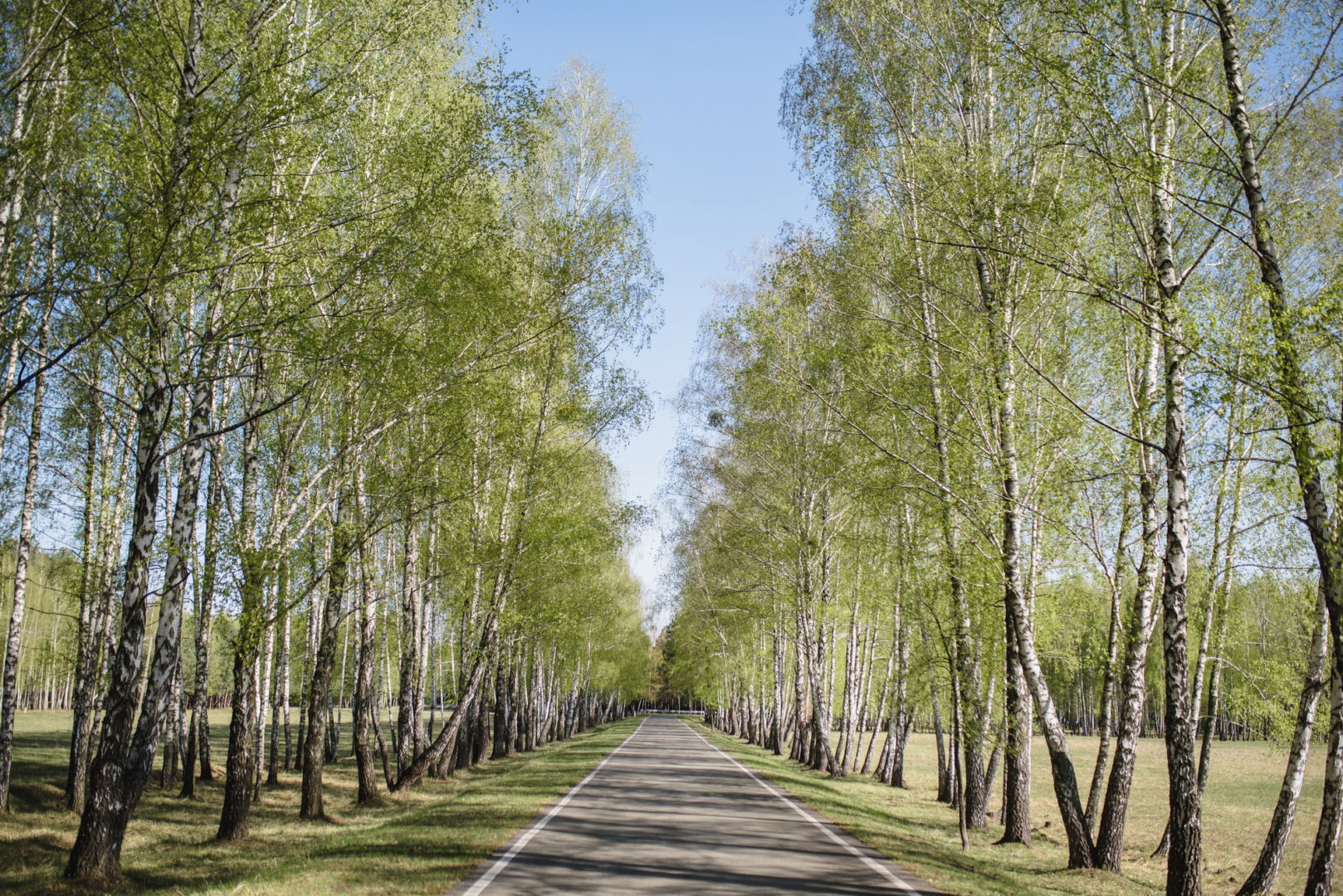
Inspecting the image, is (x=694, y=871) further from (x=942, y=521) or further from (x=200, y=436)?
(x=200, y=436)

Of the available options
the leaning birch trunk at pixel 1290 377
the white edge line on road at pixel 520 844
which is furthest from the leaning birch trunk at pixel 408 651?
the leaning birch trunk at pixel 1290 377

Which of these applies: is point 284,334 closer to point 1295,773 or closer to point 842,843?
point 842,843

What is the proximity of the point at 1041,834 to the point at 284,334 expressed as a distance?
1571 cm

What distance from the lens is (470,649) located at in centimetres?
1944

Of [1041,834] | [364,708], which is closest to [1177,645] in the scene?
[1041,834]

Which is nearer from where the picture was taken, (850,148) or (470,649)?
(850,148)

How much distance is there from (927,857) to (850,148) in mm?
10898

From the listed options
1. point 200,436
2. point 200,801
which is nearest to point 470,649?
point 200,801

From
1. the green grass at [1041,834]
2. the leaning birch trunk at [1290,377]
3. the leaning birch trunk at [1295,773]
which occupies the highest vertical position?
the leaning birch trunk at [1290,377]

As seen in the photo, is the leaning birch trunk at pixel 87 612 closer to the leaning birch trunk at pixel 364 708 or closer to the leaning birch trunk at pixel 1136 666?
the leaning birch trunk at pixel 364 708

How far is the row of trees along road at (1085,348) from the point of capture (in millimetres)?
7930

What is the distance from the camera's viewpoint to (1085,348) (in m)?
13.1

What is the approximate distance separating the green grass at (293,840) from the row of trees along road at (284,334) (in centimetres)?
75

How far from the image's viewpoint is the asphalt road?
25.0 feet
